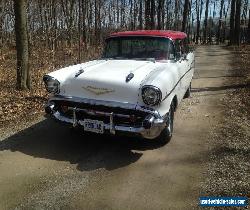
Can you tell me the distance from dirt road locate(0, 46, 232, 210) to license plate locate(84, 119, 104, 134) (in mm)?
475

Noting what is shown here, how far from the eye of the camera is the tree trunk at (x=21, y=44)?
9283 mm

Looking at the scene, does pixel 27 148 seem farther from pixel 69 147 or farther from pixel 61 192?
pixel 61 192

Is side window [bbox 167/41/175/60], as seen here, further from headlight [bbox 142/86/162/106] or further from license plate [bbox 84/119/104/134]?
license plate [bbox 84/119/104/134]

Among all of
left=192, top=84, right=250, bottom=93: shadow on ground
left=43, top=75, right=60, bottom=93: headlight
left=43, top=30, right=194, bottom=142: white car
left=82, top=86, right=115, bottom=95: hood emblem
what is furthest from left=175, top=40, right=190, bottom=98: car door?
left=192, top=84, right=250, bottom=93: shadow on ground

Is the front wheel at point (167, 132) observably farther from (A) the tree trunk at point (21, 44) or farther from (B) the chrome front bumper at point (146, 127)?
(A) the tree trunk at point (21, 44)

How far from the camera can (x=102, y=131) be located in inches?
214

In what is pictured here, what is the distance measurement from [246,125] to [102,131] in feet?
11.1

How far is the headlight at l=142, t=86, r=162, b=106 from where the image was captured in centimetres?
524

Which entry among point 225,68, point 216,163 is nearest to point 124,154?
point 216,163

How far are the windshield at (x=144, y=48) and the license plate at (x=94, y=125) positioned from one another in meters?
2.12

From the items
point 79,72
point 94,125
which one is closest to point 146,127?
point 94,125

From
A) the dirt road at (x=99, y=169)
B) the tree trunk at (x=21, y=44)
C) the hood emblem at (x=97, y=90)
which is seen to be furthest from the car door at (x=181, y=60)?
the tree trunk at (x=21, y=44)

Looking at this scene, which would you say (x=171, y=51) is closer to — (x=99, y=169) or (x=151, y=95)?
(x=151, y=95)

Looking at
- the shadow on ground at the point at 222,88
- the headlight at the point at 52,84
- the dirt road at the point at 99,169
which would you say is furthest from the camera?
the shadow on ground at the point at 222,88
